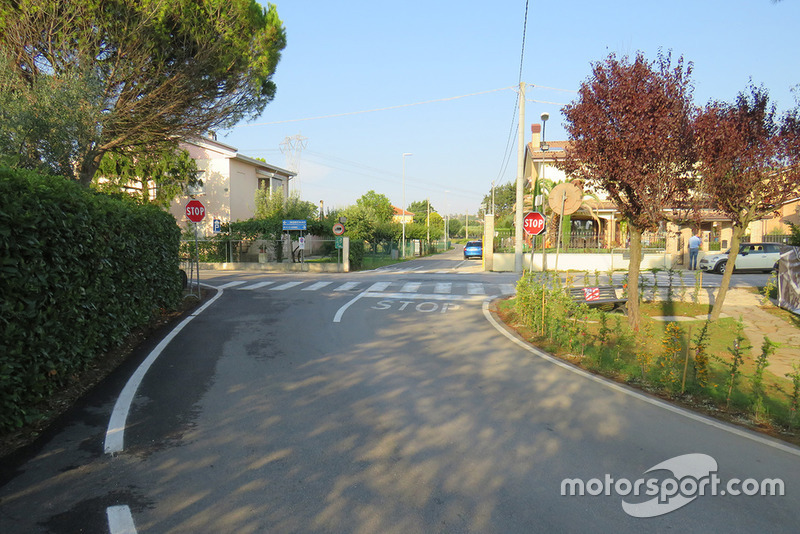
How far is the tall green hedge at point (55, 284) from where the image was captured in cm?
466

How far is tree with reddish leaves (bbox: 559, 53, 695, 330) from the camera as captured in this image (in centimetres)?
918

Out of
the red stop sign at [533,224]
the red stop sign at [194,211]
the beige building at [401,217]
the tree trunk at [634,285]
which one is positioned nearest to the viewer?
the tree trunk at [634,285]

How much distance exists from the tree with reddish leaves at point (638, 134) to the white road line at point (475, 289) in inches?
299

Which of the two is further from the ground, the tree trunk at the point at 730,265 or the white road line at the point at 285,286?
the tree trunk at the point at 730,265

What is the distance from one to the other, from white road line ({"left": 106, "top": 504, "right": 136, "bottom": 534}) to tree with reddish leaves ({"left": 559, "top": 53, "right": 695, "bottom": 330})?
349 inches

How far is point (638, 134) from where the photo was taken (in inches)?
360

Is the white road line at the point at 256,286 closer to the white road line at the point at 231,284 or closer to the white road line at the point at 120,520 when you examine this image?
the white road line at the point at 231,284

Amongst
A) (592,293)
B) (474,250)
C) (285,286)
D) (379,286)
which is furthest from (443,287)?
(474,250)

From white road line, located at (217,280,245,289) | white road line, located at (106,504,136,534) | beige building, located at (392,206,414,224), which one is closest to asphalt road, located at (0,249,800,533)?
white road line, located at (106,504,136,534)

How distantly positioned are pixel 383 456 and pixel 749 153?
9299 mm

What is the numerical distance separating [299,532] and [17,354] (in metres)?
3.25

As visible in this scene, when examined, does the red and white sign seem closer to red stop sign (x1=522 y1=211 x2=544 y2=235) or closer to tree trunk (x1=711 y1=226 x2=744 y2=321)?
red stop sign (x1=522 y1=211 x2=544 y2=235)

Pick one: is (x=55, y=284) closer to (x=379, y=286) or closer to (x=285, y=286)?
(x=285, y=286)

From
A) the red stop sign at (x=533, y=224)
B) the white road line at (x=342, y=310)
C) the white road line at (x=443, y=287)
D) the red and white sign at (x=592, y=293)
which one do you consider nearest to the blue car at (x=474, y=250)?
the white road line at (x=443, y=287)
